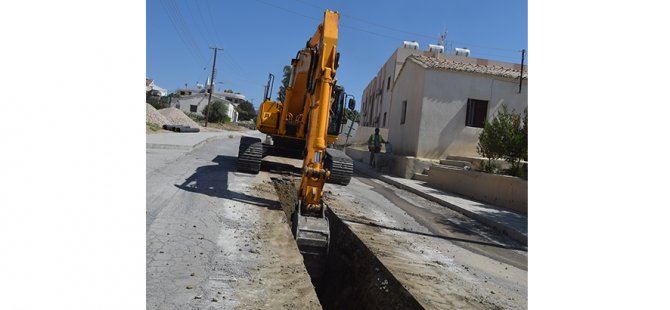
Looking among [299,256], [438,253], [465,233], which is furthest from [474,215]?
[299,256]

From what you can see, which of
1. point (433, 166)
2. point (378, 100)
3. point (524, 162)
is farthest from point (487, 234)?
point (378, 100)

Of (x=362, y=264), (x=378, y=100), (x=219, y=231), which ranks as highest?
(x=378, y=100)

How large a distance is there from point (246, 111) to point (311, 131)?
8735 centimetres

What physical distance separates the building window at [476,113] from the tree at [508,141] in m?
4.35

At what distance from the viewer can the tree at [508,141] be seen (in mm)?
13102

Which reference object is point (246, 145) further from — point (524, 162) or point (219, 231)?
point (524, 162)

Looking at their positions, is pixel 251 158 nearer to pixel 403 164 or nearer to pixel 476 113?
pixel 403 164

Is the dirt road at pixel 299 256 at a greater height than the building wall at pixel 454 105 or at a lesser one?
lesser

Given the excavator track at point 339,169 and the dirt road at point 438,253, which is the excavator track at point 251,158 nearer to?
the dirt road at point 438,253

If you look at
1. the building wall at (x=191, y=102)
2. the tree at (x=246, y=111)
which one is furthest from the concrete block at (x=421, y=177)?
the tree at (x=246, y=111)

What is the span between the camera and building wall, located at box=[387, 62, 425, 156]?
19312 mm

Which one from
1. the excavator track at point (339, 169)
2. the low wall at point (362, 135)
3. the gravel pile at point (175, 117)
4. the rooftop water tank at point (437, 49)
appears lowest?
the excavator track at point (339, 169)

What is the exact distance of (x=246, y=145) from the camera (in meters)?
11.9

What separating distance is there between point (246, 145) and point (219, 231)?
19.4 feet
